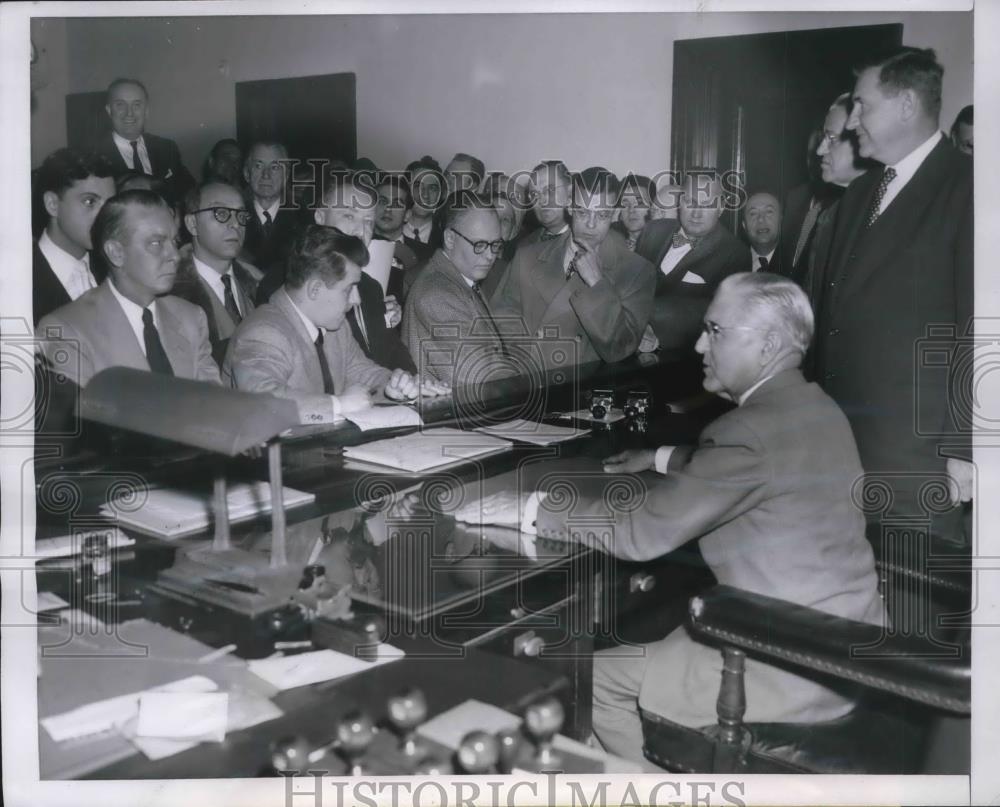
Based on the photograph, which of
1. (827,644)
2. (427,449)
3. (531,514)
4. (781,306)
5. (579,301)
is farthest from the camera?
(579,301)

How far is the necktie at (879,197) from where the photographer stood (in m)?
2.34

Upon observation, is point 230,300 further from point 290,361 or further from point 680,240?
point 680,240

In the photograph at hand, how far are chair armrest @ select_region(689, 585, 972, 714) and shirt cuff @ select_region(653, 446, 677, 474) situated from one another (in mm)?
465

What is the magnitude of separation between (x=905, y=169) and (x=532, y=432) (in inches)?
44.9

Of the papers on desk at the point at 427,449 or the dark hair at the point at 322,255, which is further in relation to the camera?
the dark hair at the point at 322,255

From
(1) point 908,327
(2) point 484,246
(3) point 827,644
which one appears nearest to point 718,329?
(1) point 908,327

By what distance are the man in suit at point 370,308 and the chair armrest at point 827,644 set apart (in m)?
1.04

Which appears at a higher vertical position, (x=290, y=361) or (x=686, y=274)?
(x=686, y=274)

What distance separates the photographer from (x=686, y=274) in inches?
94.2

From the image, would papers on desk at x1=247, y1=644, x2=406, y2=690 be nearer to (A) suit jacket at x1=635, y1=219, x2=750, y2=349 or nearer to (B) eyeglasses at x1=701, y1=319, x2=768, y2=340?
(B) eyeglasses at x1=701, y1=319, x2=768, y2=340

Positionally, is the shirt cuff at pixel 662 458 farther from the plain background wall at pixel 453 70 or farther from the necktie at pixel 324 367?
the necktie at pixel 324 367

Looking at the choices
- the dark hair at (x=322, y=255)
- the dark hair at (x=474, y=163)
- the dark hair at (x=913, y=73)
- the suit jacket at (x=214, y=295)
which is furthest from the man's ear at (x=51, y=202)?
the dark hair at (x=913, y=73)

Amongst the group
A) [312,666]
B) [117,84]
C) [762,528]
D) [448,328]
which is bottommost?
[312,666]

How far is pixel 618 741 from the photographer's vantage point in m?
2.16
